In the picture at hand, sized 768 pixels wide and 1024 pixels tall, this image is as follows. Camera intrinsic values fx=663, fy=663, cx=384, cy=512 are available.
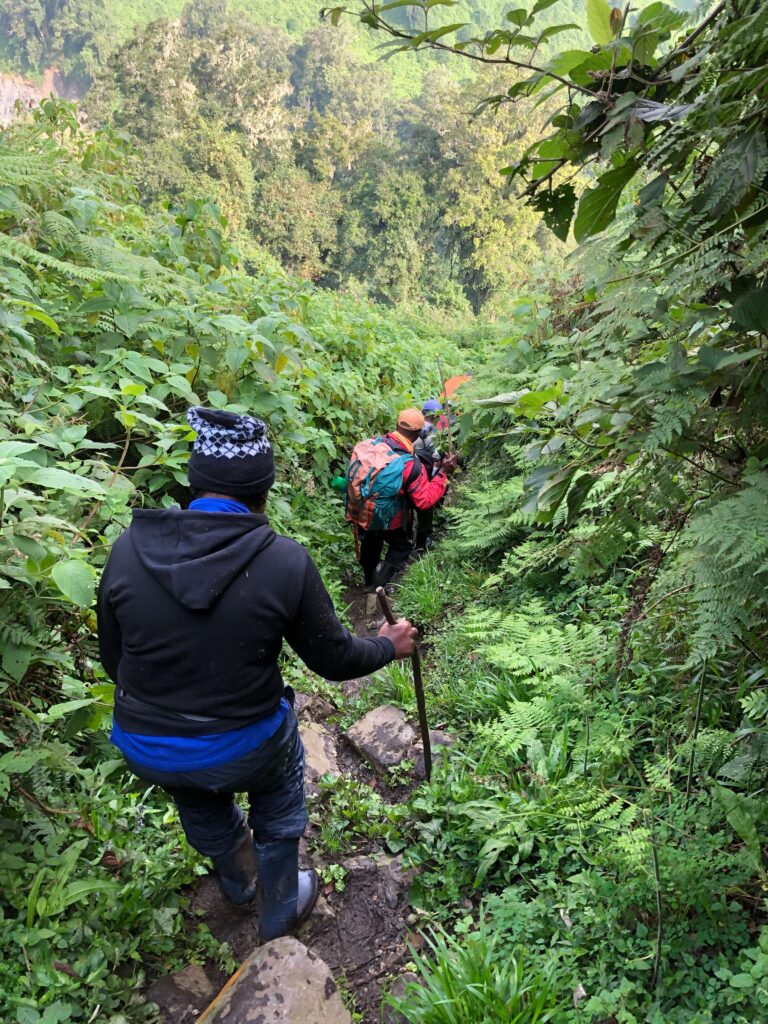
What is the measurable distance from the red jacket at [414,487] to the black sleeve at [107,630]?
396cm

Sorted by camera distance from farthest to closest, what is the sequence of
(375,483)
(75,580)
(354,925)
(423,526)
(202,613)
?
(423,526) < (375,483) < (354,925) < (202,613) < (75,580)


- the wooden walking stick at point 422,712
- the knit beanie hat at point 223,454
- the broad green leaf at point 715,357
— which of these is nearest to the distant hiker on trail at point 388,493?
the wooden walking stick at point 422,712

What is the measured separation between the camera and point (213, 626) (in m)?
2.24

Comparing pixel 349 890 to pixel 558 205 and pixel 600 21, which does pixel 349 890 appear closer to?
pixel 558 205

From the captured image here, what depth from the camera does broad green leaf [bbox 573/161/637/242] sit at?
167cm

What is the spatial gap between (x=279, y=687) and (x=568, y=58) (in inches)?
85.9

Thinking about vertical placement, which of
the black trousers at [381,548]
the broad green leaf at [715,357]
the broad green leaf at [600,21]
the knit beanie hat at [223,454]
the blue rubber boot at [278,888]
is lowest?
the black trousers at [381,548]

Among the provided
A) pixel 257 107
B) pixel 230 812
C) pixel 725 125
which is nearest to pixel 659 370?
pixel 725 125

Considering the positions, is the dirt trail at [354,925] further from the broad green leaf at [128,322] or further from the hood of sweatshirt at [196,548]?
the broad green leaf at [128,322]

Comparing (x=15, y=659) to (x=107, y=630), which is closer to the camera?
(x=15, y=659)

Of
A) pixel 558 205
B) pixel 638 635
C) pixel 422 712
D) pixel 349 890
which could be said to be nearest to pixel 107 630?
pixel 422 712

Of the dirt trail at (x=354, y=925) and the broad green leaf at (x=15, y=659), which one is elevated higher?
the broad green leaf at (x=15, y=659)

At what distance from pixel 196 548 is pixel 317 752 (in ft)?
7.60

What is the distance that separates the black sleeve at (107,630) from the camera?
2.34m
